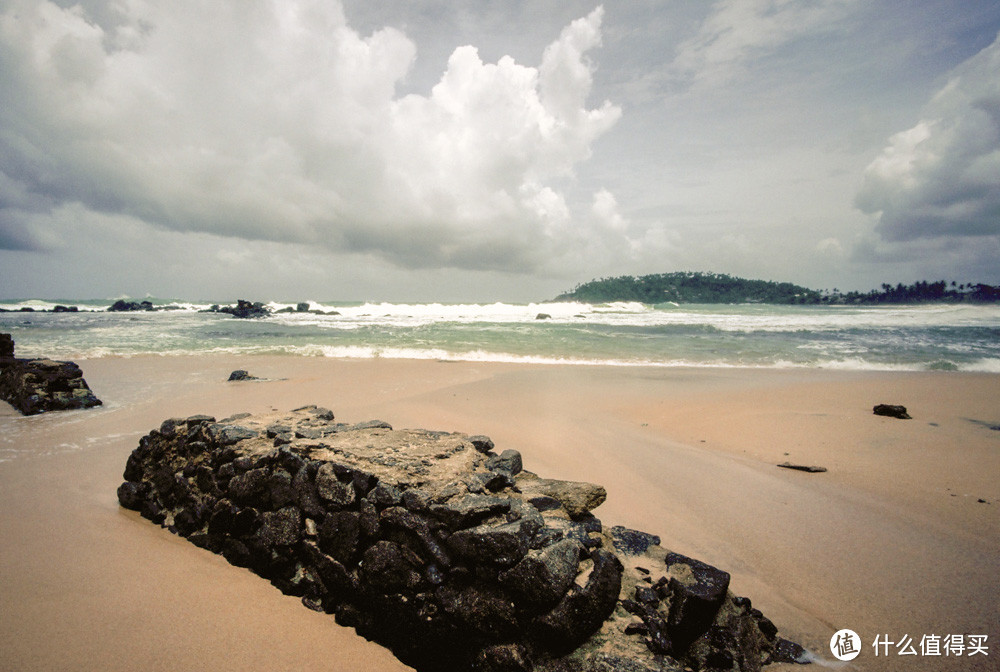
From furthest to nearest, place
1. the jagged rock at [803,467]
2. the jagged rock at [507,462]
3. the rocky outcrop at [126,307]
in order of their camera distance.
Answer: the rocky outcrop at [126,307]
the jagged rock at [803,467]
the jagged rock at [507,462]

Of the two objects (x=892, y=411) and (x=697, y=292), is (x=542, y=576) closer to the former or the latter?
(x=892, y=411)

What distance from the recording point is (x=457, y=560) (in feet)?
7.59

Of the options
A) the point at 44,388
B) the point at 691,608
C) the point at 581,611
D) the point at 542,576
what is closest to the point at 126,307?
the point at 44,388

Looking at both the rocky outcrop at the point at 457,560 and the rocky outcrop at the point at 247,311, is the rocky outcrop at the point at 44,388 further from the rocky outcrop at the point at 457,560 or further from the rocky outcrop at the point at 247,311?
the rocky outcrop at the point at 247,311

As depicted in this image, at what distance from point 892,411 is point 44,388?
15.6m

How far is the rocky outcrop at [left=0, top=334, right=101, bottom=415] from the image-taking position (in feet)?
23.9

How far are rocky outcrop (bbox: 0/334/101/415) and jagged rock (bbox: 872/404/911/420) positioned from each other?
14766 millimetres

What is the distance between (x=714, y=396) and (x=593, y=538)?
24.7 ft

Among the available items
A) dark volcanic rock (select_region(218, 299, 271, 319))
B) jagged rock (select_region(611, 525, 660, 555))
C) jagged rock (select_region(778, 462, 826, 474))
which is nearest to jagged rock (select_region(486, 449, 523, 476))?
jagged rock (select_region(611, 525, 660, 555))

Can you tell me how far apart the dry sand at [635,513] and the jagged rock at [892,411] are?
36cm

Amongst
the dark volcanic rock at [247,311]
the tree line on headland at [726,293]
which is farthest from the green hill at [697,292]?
the dark volcanic rock at [247,311]

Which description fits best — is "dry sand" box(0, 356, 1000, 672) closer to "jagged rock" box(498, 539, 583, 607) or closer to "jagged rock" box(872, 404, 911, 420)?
"jagged rock" box(872, 404, 911, 420)

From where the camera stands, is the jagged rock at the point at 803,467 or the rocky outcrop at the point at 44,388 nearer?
the jagged rock at the point at 803,467

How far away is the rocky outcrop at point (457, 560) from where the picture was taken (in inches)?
81.4
